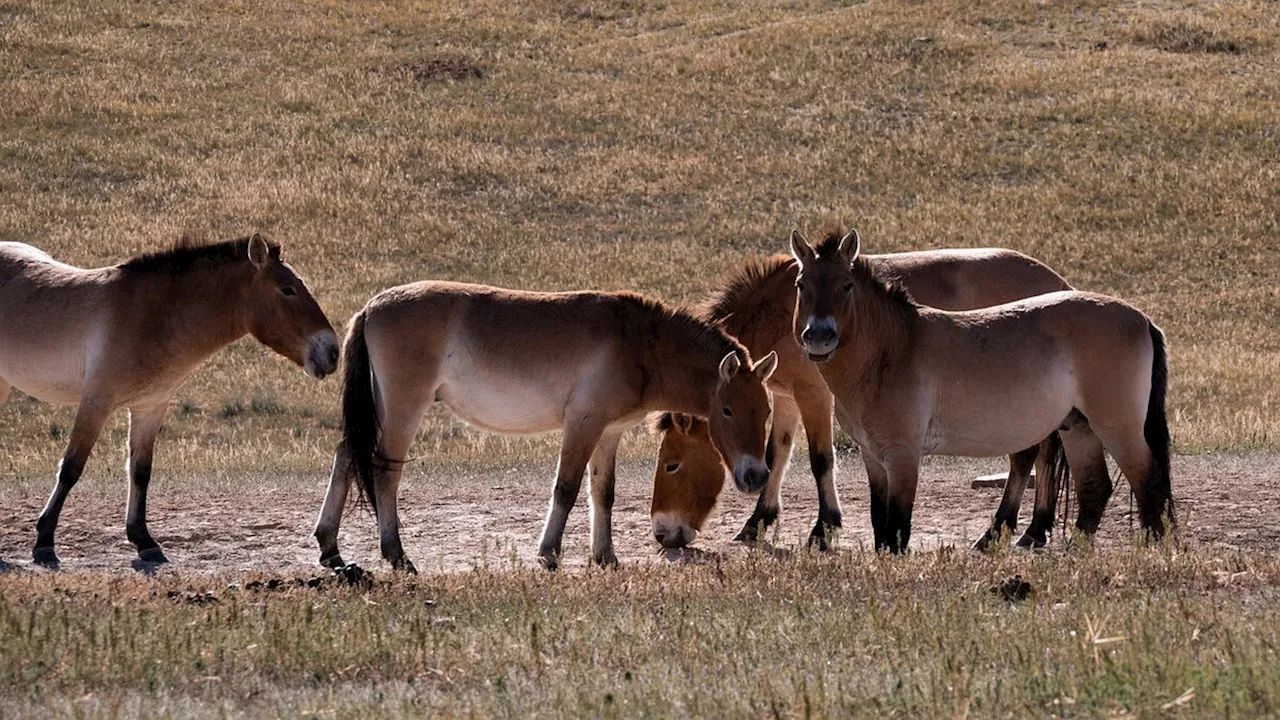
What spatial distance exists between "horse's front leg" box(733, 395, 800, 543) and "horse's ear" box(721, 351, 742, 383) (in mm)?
1908

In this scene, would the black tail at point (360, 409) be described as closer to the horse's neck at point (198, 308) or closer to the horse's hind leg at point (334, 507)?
the horse's hind leg at point (334, 507)

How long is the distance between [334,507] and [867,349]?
3624 mm

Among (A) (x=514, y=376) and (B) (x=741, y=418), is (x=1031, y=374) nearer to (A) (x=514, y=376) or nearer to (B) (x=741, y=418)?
(B) (x=741, y=418)

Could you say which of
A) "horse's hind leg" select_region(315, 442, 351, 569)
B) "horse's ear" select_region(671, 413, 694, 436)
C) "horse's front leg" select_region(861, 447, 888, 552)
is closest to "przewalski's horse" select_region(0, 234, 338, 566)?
"horse's hind leg" select_region(315, 442, 351, 569)

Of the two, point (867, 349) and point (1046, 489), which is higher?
point (867, 349)

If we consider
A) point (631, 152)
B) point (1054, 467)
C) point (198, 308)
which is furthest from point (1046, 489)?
point (631, 152)

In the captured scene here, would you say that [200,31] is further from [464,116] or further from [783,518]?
[783,518]

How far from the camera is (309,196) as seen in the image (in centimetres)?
3322

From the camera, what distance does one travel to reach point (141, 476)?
38.1ft

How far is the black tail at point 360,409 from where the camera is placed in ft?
35.0

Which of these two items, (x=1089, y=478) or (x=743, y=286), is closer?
(x=1089, y=478)

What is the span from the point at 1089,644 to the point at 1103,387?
4.42 meters

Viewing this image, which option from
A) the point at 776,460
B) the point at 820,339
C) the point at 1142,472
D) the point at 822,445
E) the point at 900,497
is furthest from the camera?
the point at 776,460

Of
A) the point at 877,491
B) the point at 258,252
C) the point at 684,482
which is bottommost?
the point at 684,482
